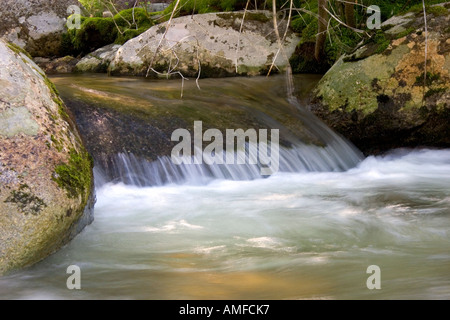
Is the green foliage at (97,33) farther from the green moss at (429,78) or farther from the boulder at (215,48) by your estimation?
the green moss at (429,78)

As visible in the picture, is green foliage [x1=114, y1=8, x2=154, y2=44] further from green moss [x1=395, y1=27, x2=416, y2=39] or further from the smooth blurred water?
the smooth blurred water

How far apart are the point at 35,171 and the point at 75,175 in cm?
30

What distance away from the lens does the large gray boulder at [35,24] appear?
1266cm

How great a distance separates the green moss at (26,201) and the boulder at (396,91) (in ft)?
15.0

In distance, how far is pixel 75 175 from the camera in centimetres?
346

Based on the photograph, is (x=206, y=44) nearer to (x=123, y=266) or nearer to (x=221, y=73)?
(x=221, y=73)

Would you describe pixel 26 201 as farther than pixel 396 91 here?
No

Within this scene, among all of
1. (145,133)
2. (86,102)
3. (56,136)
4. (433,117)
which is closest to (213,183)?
(145,133)

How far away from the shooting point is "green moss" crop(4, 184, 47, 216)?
9.96 feet

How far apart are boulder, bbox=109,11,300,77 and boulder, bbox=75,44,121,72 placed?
137 cm

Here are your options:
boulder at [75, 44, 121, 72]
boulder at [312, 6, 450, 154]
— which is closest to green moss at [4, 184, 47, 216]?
boulder at [312, 6, 450, 154]

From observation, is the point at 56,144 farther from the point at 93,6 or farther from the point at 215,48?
the point at 93,6

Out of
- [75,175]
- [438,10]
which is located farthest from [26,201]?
[438,10]

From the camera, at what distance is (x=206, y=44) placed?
902 cm
